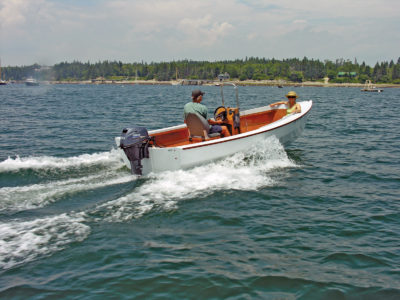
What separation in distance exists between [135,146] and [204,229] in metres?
2.91

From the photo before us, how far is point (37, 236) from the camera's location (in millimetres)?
5520

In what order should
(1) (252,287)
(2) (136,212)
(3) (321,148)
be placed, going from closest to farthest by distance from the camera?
1. (1) (252,287)
2. (2) (136,212)
3. (3) (321,148)

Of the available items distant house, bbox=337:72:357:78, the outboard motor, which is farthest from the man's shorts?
distant house, bbox=337:72:357:78

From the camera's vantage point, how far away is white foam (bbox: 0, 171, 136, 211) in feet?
22.7

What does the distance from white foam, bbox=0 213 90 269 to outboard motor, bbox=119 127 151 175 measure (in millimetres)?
2157

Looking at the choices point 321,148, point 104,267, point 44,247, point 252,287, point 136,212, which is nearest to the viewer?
point 252,287

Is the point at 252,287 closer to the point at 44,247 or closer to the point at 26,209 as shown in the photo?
the point at 44,247

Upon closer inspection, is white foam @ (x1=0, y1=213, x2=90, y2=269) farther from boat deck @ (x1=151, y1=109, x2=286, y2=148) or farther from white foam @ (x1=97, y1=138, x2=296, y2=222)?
boat deck @ (x1=151, y1=109, x2=286, y2=148)

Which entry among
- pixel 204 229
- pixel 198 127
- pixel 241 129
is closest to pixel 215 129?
pixel 198 127

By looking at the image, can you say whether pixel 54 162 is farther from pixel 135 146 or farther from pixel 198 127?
pixel 198 127

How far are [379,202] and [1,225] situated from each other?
7086mm

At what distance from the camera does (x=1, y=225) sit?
588 cm

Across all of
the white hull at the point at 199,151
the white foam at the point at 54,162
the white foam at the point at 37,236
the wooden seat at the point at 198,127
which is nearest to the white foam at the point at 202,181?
the white hull at the point at 199,151

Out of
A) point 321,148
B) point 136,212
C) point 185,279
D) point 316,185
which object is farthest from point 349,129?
point 185,279
